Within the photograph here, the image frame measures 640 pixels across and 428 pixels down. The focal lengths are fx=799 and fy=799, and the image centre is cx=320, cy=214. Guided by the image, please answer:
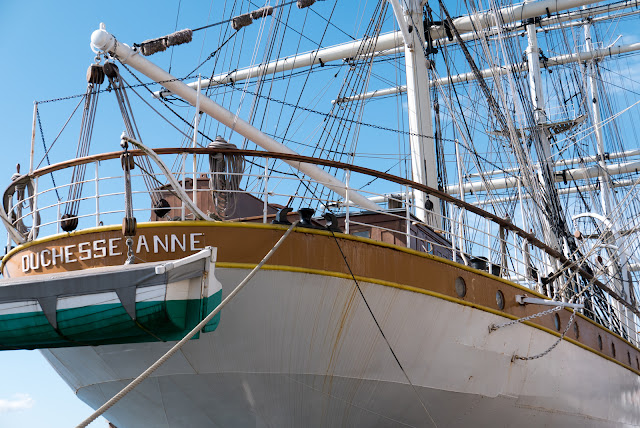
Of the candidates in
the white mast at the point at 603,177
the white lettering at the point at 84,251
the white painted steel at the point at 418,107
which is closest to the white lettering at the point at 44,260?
the white lettering at the point at 84,251

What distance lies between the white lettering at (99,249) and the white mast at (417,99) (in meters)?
7.06

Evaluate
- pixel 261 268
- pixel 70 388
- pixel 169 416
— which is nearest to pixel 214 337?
pixel 261 268

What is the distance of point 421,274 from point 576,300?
595 cm

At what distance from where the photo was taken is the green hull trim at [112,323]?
7852 millimetres

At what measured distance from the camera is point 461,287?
33.5 ft

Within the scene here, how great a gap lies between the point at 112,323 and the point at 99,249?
1.01 meters

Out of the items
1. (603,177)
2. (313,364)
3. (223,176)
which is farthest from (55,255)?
(603,177)

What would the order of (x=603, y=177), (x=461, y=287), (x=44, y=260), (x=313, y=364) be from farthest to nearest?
1. (x=603, y=177)
2. (x=461, y=287)
3. (x=313, y=364)
4. (x=44, y=260)

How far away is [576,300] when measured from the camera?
1435 cm

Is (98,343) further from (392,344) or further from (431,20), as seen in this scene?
(431,20)

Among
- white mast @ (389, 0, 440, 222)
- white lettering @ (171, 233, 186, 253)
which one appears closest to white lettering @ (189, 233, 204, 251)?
white lettering @ (171, 233, 186, 253)

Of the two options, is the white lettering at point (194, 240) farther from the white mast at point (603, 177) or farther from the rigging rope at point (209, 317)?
the white mast at point (603, 177)

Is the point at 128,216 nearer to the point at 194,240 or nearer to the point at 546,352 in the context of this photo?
the point at 194,240

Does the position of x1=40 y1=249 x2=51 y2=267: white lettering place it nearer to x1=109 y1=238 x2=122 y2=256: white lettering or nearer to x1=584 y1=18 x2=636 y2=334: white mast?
x1=109 y1=238 x2=122 y2=256: white lettering
